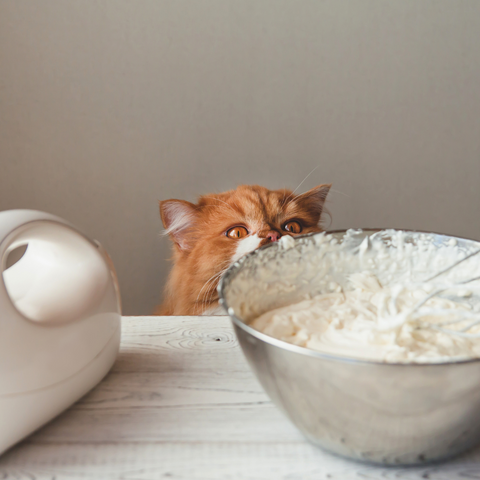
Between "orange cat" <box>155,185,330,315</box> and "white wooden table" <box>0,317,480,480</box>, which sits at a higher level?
"white wooden table" <box>0,317,480,480</box>

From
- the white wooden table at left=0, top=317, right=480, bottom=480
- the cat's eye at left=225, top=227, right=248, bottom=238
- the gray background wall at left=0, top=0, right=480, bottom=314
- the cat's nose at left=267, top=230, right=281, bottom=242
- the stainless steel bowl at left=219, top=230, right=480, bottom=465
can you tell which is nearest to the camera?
the stainless steel bowl at left=219, top=230, right=480, bottom=465

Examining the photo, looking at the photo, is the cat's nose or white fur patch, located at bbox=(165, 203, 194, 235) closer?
the cat's nose

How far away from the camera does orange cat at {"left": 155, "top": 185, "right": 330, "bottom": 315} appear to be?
1529 mm

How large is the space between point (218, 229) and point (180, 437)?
40.2 inches

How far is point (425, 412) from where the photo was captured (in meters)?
0.46

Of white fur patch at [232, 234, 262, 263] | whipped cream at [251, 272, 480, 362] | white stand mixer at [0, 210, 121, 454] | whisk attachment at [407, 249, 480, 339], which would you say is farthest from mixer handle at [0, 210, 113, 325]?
white fur patch at [232, 234, 262, 263]

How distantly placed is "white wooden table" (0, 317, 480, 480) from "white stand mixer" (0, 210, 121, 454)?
3cm

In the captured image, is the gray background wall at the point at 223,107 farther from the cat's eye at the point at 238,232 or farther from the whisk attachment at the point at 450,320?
the whisk attachment at the point at 450,320

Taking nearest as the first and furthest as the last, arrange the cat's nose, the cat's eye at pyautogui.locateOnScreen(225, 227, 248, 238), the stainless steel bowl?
the stainless steel bowl
the cat's nose
the cat's eye at pyautogui.locateOnScreen(225, 227, 248, 238)

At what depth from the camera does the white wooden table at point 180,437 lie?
541 millimetres

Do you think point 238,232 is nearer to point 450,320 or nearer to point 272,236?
point 272,236

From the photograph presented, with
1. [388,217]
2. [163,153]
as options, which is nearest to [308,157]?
[388,217]

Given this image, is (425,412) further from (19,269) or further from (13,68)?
(13,68)

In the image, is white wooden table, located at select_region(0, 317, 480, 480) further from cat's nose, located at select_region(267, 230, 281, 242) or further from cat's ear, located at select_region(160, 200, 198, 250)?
cat's ear, located at select_region(160, 200, 198, 250)
